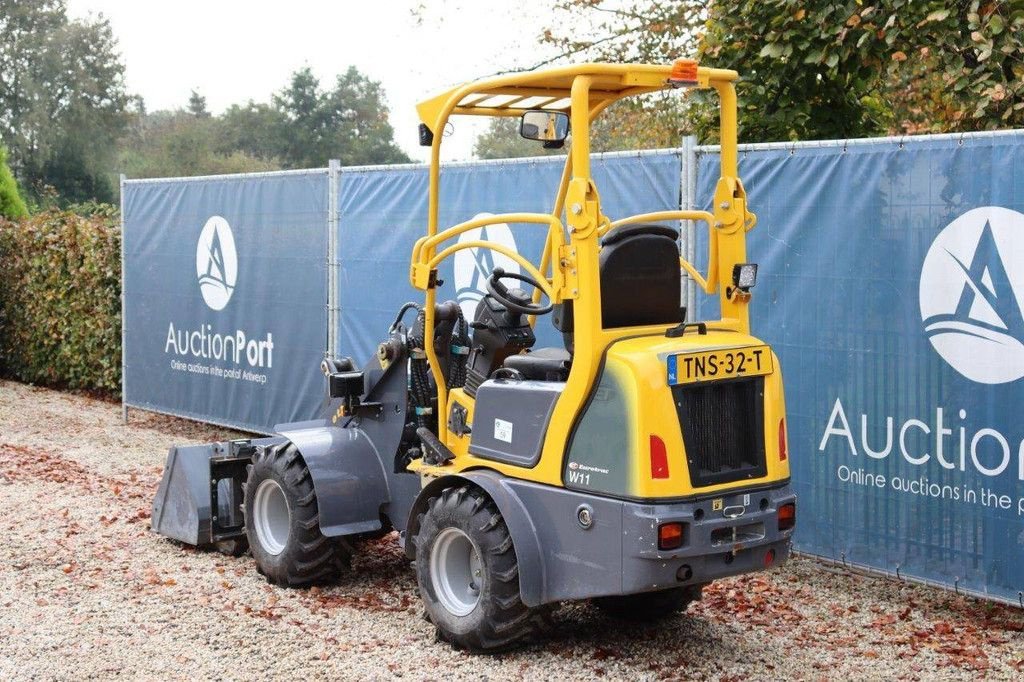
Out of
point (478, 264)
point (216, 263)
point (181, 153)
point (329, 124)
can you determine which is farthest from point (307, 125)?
point (478, 264)

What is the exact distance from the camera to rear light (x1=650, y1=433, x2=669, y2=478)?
541cm

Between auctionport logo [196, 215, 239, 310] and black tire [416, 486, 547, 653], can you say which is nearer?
black tire [416, 486, 547, 653]

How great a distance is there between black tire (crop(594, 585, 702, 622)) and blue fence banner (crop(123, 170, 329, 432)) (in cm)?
493

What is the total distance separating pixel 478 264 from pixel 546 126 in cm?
281

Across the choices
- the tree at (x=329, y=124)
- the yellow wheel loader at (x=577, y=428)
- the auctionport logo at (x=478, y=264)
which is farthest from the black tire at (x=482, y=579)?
the tree at (x=329, y=124)

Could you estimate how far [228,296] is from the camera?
40.1 feet

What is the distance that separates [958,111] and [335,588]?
6.08 meters

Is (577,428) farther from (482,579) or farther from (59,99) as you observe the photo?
(59,99)

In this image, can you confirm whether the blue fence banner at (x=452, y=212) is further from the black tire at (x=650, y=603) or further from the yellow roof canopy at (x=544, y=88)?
the black tire at (x=650, y=603)

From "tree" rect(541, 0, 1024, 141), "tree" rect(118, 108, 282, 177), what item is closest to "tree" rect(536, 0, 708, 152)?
"tree" rect(541, 0, 1024, 141)

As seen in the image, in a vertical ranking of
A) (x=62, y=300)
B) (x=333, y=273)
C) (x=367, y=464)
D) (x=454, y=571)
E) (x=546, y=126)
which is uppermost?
(x=546, y=126)

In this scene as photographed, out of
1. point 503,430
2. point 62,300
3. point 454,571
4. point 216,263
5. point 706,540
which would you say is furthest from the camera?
point 62,300

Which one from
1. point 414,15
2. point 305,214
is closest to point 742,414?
point 305,214

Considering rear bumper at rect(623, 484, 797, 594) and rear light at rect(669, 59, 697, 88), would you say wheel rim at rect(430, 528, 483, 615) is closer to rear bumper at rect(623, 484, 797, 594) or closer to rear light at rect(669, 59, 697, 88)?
rear bumper at rect(623, 484, 797, 594)
